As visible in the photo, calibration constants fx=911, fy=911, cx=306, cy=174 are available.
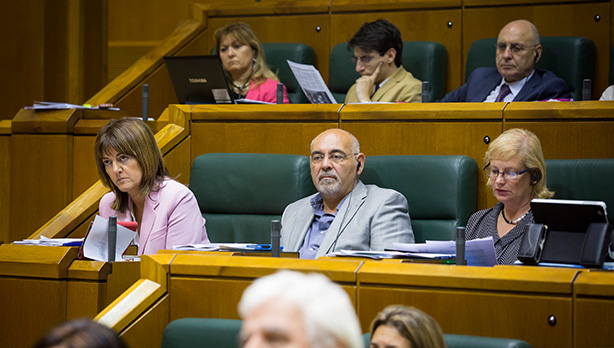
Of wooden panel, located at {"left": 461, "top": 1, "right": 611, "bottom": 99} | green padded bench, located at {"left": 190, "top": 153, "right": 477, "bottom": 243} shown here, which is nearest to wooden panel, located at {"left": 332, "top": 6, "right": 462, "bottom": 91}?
wooden panel, located at {"left": 461, "top": 1, "right": 611, "bottom": 99}

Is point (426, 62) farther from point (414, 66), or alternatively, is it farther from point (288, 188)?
point (288, 188)

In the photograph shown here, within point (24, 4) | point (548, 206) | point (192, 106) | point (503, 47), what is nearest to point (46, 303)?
point (192, 106)

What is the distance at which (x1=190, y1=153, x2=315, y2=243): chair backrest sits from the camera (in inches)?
75.7

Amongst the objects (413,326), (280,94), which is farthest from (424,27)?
(413,326)

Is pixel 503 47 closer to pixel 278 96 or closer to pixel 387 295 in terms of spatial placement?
pixel 278 96

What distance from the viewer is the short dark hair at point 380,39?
2342 mm

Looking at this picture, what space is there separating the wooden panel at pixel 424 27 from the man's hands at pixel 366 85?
1.18 feet

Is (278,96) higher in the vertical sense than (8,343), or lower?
higher

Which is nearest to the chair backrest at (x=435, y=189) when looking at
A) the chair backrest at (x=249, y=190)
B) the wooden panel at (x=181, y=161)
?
the chair backrest at (x=249, y=190)

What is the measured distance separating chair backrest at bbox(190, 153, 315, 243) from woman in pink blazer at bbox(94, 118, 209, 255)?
0.31 ft

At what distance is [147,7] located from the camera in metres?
3.56

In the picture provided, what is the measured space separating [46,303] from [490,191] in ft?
2.93

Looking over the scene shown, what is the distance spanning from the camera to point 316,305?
2.16 feet

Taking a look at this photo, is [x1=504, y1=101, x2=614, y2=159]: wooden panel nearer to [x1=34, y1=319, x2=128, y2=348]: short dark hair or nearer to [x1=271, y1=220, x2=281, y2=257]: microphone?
[x1=271, y1=220, x2=281, y2=257]: microphone
